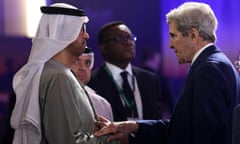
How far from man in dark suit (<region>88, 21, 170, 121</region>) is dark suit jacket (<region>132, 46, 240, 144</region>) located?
1.30 metres

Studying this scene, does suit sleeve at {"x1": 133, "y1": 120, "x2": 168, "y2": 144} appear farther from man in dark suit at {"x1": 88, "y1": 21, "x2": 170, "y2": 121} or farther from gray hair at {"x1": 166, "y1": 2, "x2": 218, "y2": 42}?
man in dark suit at {"x1": 88, "y1": 21, "x2": 170, "y2": 121}

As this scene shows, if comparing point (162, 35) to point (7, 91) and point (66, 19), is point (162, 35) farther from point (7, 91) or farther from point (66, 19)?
point (66, 19)

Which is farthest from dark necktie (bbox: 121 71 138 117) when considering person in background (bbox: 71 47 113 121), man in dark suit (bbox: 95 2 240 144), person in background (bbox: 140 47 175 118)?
man in dark suit (bbox: 95 2 240 144)

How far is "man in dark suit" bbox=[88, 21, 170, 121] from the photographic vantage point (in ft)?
12.6

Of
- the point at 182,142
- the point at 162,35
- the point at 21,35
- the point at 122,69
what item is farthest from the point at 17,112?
the point at 162,35

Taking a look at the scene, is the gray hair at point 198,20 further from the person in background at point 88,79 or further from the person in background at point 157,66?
the person in background at point 157,66

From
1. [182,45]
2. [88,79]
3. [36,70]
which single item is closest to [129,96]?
[88,79]

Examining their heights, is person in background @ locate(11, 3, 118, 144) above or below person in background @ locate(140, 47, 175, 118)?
above

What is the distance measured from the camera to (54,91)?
2410mm

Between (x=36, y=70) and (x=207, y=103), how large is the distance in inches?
30.9

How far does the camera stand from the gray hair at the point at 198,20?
2.53 meters

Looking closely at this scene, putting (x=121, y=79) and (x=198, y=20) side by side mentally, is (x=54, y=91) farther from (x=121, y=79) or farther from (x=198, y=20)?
(x=121, y=79)

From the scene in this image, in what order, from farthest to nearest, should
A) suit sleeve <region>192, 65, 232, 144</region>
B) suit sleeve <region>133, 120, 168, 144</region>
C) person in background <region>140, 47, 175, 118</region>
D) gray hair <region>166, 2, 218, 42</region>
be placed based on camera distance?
person in background <region>140, 47, 175, 118</region> → suit sleeve <region>133, 120, 168, 144</region> → gray hair <region>166, 2, 218, 42</region> → suit sleeve <region>192, 65, 232, 144</region>

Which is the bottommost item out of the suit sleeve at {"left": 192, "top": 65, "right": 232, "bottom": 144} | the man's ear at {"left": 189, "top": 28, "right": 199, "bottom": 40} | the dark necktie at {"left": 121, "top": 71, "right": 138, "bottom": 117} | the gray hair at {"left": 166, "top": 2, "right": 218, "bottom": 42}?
the dark necktie at {"left": 121, "top": 71, "right": 138, "bottom": 117}
